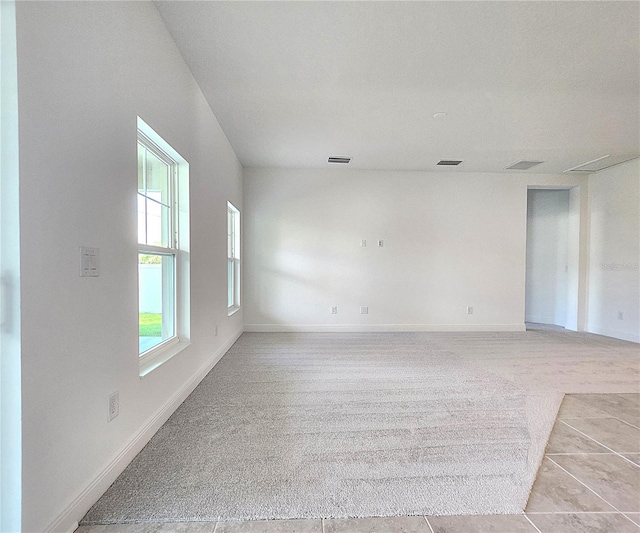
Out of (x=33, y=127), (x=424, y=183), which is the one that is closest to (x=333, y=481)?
(x=33, y=127)

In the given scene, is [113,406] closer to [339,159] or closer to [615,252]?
[339,159]

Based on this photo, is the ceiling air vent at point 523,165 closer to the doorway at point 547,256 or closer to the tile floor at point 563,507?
the doorway at point 547,256

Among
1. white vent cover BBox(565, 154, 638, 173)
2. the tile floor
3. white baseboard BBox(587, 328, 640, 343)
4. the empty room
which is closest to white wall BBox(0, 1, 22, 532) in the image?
the empty room

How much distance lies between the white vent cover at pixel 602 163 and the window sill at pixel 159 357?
5.90m

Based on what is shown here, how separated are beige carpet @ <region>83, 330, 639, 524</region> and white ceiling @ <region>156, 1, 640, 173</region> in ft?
8.47

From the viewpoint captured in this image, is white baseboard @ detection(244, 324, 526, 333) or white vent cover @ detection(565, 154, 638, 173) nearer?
white vent cover @ detection(565, 154, 638, 173)

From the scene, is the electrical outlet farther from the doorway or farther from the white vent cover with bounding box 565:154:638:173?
the doorway

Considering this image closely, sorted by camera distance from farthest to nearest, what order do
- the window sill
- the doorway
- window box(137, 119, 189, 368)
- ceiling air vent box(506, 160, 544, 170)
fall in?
the doorway
ceiling air vent box(506, 160, 544, 170)
window box(137, 119, 189, 368)
the window sill

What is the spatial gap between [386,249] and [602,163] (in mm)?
3421

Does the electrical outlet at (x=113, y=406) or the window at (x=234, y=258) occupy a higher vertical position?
the window at (x=234, y=258)

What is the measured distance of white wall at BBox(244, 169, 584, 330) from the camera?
5379mm

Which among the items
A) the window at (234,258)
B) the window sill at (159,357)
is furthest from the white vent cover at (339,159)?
the window sill at (159,357)

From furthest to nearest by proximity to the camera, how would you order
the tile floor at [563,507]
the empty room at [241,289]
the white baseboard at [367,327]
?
the white baseboard at [367,327] < the tile floor at [563,507] < the empty room at [241,289]

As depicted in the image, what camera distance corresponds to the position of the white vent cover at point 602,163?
183 inches
